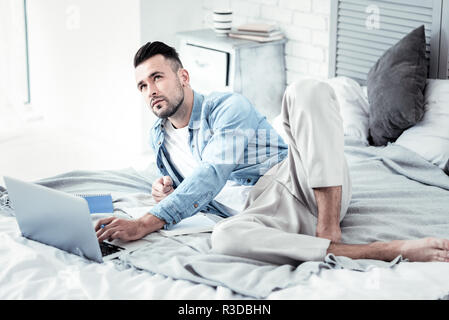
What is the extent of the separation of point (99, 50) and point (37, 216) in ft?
7.45

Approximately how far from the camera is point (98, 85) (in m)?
4.05

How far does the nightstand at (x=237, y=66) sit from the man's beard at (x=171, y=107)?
124cm

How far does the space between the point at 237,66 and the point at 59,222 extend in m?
1.91

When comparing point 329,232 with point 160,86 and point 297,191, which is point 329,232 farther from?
point 160,86

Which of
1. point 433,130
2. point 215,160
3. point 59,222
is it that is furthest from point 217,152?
point 433,130

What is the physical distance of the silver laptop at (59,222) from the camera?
1.71 m

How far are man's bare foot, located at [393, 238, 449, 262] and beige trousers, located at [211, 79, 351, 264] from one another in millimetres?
223

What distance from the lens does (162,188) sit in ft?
7.38

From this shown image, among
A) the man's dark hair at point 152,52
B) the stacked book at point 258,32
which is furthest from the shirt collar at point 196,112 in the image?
the stacked book at point 258,32
